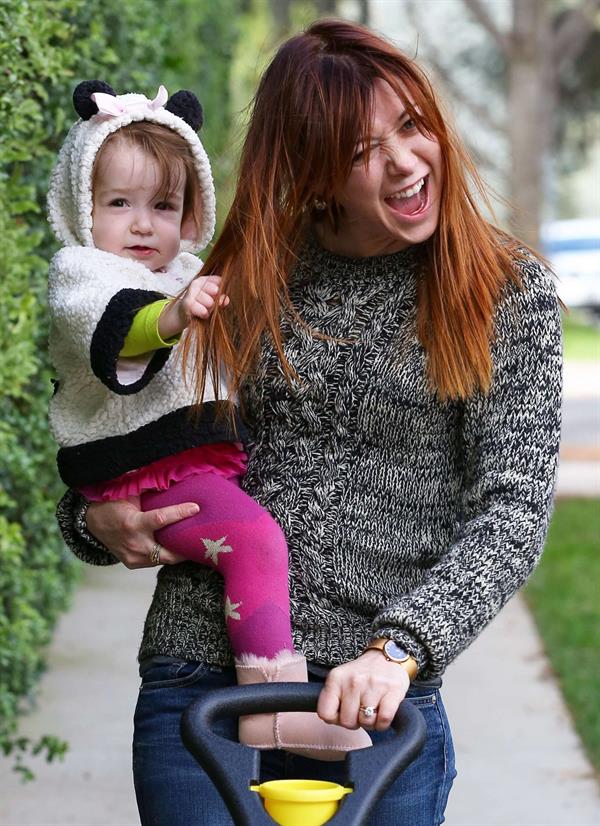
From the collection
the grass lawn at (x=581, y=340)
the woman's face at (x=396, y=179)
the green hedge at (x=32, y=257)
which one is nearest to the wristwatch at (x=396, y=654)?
the woman's face at (x=396, y=179)

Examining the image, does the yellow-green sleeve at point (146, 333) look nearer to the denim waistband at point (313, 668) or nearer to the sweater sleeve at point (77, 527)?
the sweater sleeve at point (77, 527)

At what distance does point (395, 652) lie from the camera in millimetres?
2139

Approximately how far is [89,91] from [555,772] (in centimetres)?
324

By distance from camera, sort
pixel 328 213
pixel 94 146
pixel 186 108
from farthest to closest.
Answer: pixel 186 108 → pixel 94 146 → pixel 328 213

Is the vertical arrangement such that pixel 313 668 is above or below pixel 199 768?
above

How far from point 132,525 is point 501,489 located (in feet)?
2.27

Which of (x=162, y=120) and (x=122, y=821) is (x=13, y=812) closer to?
(x=122, y=821)

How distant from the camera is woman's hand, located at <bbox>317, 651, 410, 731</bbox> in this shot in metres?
2.00

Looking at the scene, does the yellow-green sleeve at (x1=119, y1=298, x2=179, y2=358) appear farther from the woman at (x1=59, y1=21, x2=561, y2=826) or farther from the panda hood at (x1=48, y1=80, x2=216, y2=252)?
the panda hood at (x1=48, y1=80, x2=216, y2=252)

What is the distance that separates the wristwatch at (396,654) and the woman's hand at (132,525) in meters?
0.49

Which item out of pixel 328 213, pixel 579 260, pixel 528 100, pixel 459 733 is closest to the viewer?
pixel 328 213

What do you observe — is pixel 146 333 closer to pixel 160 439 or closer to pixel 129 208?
pixel 160 439

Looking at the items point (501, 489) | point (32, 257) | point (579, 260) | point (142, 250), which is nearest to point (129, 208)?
point (142, 250)

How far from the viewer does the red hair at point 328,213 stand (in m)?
2.35
